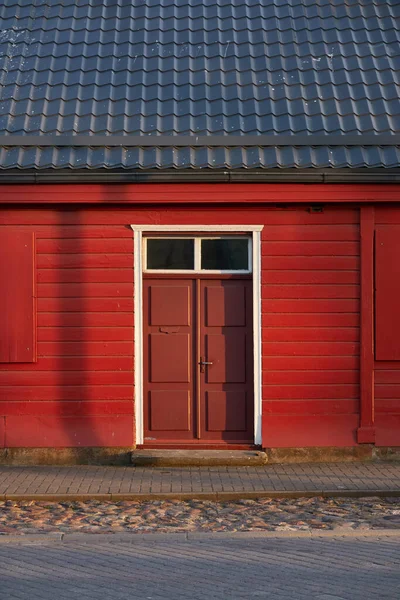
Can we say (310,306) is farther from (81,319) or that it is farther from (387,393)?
(81,319)

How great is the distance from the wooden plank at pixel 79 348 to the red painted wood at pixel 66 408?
60 centimetres

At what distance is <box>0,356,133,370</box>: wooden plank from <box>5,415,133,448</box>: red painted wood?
1.97 feet

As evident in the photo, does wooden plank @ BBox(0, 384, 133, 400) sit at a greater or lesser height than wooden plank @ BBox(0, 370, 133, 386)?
lesser

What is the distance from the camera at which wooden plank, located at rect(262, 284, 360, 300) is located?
1297cm

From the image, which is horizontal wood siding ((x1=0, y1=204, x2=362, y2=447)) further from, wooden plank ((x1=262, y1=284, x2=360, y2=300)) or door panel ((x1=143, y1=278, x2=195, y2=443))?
door panel ((x1=143, y1=278, x2=195, y2=443))

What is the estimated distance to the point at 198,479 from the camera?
37.9ft

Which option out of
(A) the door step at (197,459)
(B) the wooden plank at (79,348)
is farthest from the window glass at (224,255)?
(A) the door step at (197,459)

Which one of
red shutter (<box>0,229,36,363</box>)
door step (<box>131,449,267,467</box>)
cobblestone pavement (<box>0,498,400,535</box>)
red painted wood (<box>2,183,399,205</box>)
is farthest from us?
red shutter (<box>0,229,36,363</box>)

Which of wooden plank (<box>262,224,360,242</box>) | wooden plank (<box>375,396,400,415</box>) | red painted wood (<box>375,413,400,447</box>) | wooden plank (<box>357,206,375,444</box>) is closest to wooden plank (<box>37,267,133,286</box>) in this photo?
wooden plank (<box>262,224,360,242</box>)

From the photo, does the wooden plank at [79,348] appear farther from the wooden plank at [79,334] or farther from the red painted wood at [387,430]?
the red painted wood at [387,430]

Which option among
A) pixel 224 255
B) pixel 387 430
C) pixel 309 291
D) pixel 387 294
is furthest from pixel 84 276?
pixel 387 430

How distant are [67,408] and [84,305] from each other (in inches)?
51.5

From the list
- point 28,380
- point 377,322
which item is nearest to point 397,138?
point 377,322

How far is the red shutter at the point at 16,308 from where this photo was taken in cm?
1280
